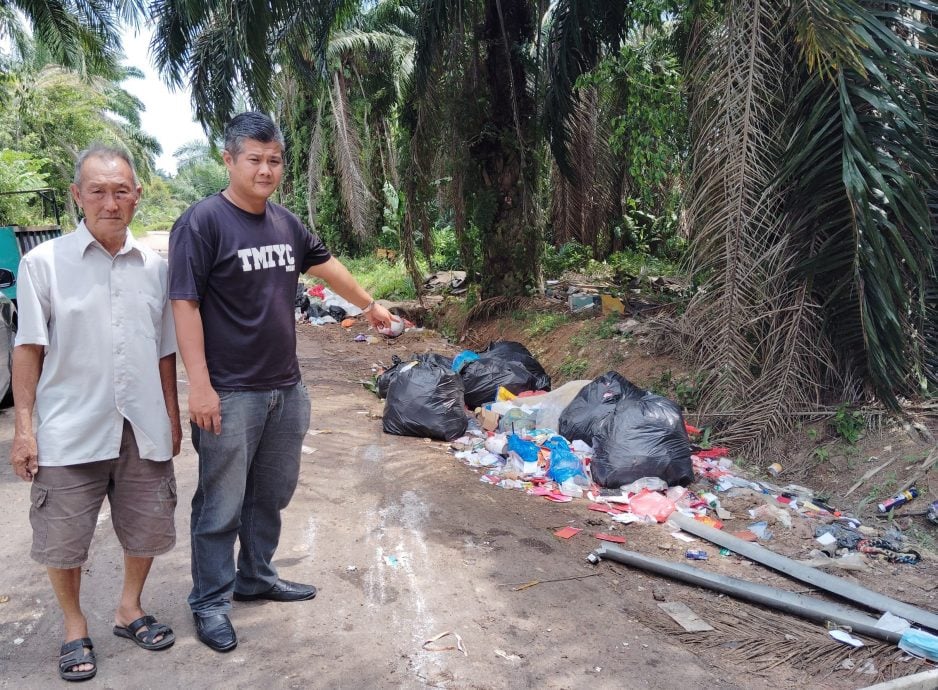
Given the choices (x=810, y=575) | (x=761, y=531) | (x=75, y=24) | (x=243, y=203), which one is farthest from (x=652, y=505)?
(x=75, y=24)

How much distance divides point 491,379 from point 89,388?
4.33 meters

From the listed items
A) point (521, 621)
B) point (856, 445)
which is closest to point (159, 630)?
point (521, 621)

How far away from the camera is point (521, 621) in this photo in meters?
3.12

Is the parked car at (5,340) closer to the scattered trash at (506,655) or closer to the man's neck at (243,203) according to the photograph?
the man's neck at (243,203)

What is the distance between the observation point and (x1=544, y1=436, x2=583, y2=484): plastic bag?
4922 mm

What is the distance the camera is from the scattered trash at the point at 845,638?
3.05m

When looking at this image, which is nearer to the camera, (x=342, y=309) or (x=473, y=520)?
(x=473, y=520)

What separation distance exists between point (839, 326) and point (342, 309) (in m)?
8.56

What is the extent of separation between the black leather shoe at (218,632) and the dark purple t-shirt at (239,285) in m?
0.88

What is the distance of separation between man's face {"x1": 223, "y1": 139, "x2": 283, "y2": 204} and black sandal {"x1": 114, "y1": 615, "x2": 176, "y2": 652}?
1622 mm

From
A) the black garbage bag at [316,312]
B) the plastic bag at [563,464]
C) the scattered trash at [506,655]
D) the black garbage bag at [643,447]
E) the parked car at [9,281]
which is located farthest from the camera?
the black garbage bag at [316,312]

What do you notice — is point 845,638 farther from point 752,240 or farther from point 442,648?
point 752,240

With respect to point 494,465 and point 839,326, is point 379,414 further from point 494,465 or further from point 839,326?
point 839,326

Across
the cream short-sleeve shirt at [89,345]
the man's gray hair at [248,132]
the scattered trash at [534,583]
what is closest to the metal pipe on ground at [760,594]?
the scattered trash at [534,583]
